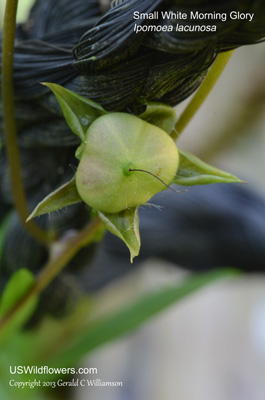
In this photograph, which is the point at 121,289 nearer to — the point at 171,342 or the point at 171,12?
the point at 171,342

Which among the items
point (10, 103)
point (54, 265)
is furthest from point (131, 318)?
point (10, 103)

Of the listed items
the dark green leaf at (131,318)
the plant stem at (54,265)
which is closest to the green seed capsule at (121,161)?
the plant stem at (54,265)

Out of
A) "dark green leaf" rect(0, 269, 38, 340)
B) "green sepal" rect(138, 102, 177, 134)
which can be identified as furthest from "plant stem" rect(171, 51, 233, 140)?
"dark green leaf" rect(0, 269, 38, 340)

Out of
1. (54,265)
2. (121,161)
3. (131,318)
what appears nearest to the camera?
(121,161)

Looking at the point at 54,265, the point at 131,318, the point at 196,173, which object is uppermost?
the point at 196,173

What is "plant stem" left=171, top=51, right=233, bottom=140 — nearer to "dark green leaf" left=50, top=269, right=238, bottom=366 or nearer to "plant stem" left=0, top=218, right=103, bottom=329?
"plant stem" left=0, top=218, right=103, bottom=329

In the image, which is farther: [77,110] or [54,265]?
[54,265]

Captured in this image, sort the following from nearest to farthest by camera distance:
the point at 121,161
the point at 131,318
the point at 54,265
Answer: the point at 121,161
the point at 54,265
the point at 131,318

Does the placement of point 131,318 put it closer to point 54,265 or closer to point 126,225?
point 54,265
